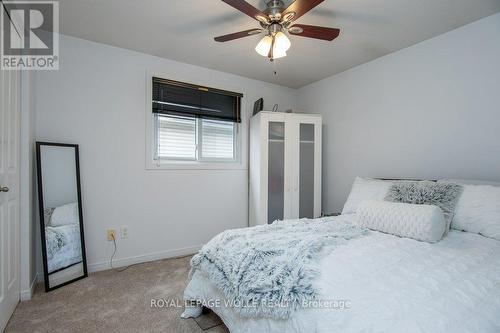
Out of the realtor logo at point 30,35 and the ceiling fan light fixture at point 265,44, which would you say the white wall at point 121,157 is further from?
the ceiling fan light fixture at point 265,44

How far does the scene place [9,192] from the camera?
1776mm

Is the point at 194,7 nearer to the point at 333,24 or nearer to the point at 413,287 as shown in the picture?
the point at 333,24

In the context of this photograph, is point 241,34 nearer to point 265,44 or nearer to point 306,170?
point 265,44

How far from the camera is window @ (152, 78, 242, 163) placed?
2.97 meters

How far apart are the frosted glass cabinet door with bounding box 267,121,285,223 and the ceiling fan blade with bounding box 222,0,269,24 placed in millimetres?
1542

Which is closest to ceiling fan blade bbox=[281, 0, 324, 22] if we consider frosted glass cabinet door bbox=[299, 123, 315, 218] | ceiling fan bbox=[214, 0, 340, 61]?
ceiling fan bbox=[214, 0, 340, 61]

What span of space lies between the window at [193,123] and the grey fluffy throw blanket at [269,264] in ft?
5.46

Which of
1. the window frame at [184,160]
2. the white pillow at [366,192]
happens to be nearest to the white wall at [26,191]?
the window frame at [184,160]

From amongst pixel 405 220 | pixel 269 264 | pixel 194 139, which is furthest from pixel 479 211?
pixel 194 139

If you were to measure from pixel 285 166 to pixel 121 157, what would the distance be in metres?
1.89

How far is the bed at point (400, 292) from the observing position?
852 mm

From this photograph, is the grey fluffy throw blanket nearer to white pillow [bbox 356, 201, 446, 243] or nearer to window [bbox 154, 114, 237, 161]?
white pillow [bbox 356, 201, 446, 243]

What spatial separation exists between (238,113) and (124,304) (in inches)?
97.7

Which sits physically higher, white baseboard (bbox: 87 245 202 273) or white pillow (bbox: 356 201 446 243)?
white pillow (bbox: 356 201 446 243)
